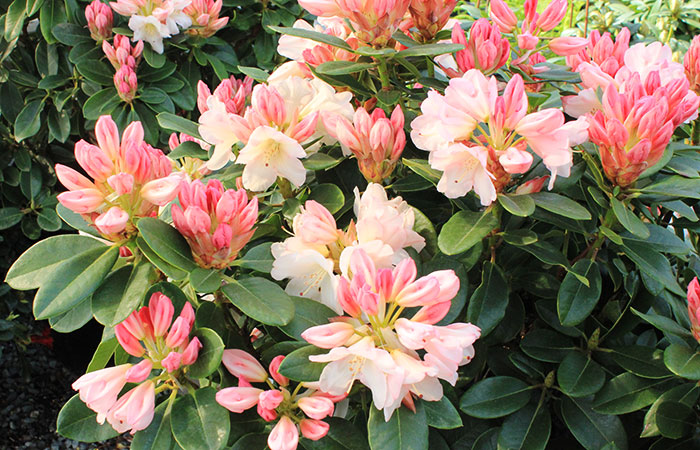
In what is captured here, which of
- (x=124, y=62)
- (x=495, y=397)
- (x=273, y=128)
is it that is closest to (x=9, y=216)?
(x=124, y=62)

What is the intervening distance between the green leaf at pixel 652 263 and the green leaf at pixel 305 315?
0.44 meters

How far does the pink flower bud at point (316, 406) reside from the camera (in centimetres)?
79

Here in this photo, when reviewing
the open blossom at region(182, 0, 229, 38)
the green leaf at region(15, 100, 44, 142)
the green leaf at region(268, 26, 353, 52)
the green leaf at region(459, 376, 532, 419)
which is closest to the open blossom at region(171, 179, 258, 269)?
the green leaf at region(268, 26, 353, 52)

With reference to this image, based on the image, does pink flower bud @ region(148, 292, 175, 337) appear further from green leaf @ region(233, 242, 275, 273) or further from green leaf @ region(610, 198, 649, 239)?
green leaf @ region(610, 198, 649, 239)

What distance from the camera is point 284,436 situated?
Result: 78 centimetres

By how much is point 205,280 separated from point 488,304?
411 millimetres

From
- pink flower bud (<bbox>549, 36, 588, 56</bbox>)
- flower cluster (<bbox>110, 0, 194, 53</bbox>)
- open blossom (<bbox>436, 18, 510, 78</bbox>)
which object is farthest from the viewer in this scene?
flower cluster (<bbox>110, 0, 194, 53</bbox>)

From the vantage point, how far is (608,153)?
919 mm

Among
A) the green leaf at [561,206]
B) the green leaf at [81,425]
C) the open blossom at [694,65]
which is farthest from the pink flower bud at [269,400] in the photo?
the open blossom at [694,65]

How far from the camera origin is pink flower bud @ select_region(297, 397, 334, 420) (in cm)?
79

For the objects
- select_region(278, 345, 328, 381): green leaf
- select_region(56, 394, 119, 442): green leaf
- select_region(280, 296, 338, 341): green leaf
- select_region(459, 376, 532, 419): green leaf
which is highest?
select_region(280, 296, 338, 341): green leaf

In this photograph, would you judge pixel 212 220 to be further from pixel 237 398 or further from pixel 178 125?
pixel 178 125

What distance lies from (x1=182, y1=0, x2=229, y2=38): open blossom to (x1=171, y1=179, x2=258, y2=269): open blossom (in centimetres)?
150

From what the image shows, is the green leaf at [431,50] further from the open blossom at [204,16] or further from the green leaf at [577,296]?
the open blossom at [204,16]
